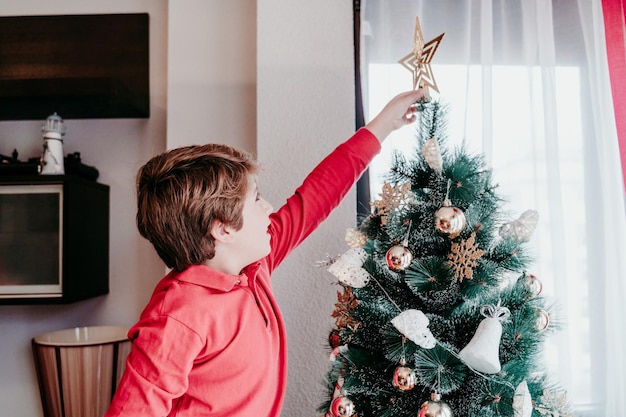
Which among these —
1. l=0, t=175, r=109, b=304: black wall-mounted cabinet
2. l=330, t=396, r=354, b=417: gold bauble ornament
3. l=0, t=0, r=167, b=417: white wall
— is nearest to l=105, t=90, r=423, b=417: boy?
l=330, t=396, r=354, b=417: gold bauble ornament

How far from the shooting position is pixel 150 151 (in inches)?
70.8

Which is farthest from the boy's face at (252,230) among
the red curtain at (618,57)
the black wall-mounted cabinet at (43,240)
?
the red curtain at (618,57)

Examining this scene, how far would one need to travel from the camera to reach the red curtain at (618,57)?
1.42m

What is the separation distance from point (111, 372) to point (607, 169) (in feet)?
5.50

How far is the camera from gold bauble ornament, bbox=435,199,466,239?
792 mm

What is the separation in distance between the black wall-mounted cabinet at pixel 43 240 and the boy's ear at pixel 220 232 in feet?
2.74

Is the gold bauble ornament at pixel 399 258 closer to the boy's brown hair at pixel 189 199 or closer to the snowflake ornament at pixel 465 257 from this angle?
the snowflake ornament at pixel 465 257

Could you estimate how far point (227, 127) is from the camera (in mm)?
1673

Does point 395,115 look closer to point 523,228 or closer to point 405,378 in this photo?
point 523,228

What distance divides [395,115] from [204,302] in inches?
23.8

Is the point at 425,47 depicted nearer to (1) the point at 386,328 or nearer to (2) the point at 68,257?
(1) the point at 386,328

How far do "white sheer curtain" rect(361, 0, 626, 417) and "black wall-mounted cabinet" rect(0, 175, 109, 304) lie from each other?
1.00 m

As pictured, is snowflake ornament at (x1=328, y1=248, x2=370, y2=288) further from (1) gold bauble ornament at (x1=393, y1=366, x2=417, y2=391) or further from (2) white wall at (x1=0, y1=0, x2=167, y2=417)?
(2) white wall at (x1=0, y1=0, x2=167, y2=417)

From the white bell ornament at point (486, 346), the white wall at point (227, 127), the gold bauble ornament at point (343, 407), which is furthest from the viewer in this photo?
Answer: the white wall at point (227, 127)
